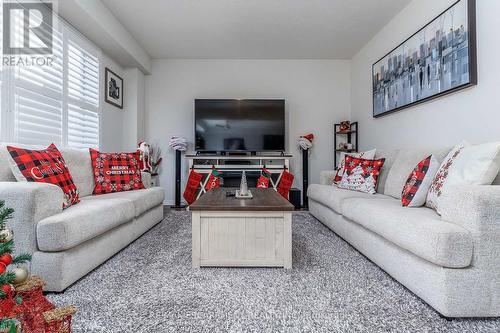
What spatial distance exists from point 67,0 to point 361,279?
11.1ft

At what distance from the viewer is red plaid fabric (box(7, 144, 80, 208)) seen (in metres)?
1.72

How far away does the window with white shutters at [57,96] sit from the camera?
7.38 ft

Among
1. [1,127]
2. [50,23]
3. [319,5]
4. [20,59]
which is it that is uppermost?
[319,5]

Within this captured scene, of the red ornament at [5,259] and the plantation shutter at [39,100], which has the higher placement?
the plantation shutter at [39,100]

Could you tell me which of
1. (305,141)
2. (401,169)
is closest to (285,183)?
(305,141)

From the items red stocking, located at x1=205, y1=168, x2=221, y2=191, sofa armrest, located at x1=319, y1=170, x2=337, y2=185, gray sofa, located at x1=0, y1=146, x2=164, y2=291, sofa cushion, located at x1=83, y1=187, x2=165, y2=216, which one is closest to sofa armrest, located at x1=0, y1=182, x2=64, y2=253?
gray sofa, located at x1=0, y1=146, x2=164, y2=291

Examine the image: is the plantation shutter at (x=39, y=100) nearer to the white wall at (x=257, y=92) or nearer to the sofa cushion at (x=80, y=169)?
the sofa cushion at (x=80, y=169)

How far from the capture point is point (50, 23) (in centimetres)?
267

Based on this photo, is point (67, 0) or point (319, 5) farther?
point (319, 5)

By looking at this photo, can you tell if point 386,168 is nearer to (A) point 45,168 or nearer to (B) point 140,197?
(B) point 140,197

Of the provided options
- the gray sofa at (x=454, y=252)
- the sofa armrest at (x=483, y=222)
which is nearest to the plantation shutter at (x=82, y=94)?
the gray sofa at (x=454, y=252)

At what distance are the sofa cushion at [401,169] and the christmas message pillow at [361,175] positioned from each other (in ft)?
0.40

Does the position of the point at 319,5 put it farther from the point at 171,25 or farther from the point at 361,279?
the point at 361,279

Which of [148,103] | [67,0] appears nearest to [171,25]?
[67,0]
